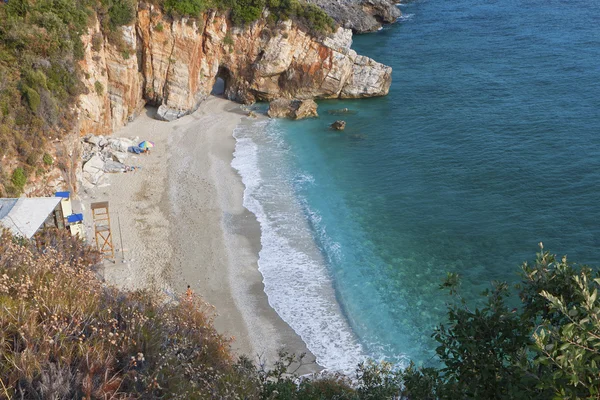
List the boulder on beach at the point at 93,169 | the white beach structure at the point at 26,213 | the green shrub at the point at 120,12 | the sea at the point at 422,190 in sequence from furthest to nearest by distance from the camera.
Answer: the green shrub at the point at 120,12, the boulder on beach at the point at 93,169, the sea at the point at 422,190, the white beach structure at the point at 26,213

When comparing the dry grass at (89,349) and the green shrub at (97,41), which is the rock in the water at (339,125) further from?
the dry grass at (89,349)

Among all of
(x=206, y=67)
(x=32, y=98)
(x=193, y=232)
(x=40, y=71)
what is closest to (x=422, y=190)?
(x=193, y=232)

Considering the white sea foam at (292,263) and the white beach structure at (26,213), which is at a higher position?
the white beach structure at (26,213)

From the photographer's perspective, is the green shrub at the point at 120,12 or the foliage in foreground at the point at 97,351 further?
the green shrub at the point at 120,12

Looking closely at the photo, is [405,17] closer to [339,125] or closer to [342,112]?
[342,112]

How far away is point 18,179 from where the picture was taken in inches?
963

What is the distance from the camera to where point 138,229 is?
92.5 ft

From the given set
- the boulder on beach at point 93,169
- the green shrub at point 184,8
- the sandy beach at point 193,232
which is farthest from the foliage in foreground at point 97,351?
the green shrub at point 184,8

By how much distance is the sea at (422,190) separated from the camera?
2347cm

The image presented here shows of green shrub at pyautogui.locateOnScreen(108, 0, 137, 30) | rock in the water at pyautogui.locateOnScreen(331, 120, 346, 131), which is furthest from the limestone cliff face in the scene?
rock in the water at pyautogui.locateOnScreen(331, 120, 346, 131)

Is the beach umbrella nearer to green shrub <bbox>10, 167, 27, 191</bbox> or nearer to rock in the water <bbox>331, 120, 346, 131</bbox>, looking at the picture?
green shrub <bbox>10, 167, 27, 191</bbox>

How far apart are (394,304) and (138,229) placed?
44.7 ft

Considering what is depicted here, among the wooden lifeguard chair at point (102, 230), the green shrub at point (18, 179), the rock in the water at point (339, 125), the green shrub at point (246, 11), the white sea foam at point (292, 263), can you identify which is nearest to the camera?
the white sea foam at point (292, 263)

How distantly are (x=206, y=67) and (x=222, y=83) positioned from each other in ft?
21.0
